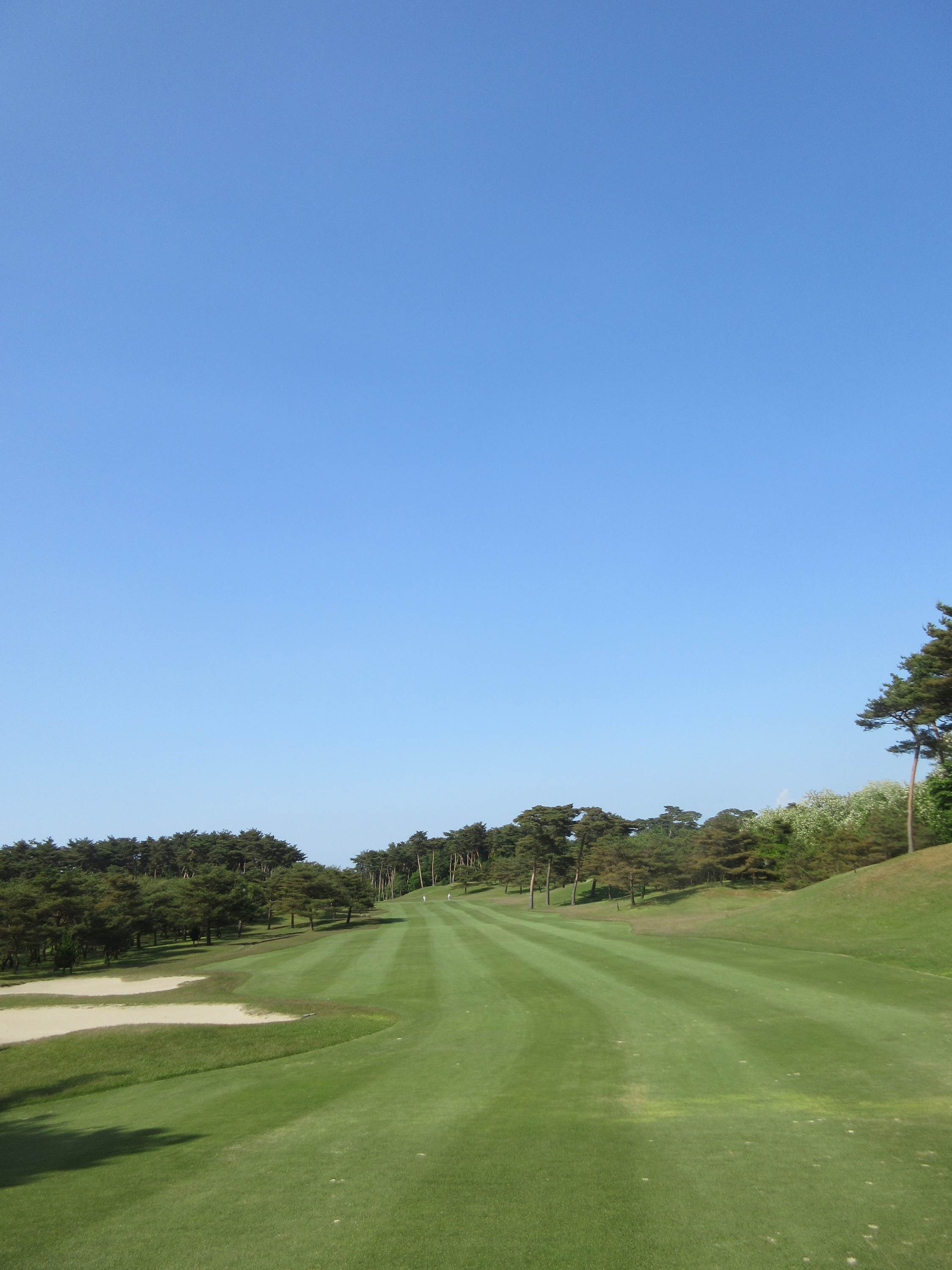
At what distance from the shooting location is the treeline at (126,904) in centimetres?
5697

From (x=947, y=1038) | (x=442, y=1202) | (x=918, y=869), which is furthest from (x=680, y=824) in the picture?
(x=442, y=1202)

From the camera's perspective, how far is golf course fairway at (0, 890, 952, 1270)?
8055 mm

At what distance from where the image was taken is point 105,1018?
102 feet

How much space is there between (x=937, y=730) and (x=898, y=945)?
31400mm

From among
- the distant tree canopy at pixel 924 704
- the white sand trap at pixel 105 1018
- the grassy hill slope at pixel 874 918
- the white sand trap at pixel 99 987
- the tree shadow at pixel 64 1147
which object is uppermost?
the distant tree canopy at pixel 924 704

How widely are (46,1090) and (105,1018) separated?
13.1 m

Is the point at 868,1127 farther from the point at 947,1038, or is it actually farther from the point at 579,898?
the point at 579,898

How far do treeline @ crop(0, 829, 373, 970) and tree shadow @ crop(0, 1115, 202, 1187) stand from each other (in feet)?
161

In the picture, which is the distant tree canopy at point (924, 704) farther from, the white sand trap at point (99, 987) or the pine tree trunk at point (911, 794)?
the white sand trap at point (99, 987)

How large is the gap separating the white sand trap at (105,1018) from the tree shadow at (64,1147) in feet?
41.1

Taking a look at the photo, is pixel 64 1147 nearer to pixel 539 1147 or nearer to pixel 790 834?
pixel 539 1147

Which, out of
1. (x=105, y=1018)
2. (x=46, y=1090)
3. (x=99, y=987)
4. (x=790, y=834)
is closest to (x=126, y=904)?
(x=99, y=987)

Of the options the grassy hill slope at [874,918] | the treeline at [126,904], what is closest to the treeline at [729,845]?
the treeline at [126,904]

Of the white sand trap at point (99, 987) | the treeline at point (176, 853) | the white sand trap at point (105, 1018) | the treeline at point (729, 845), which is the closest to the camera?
the white sand trap at point (105, 1018)
